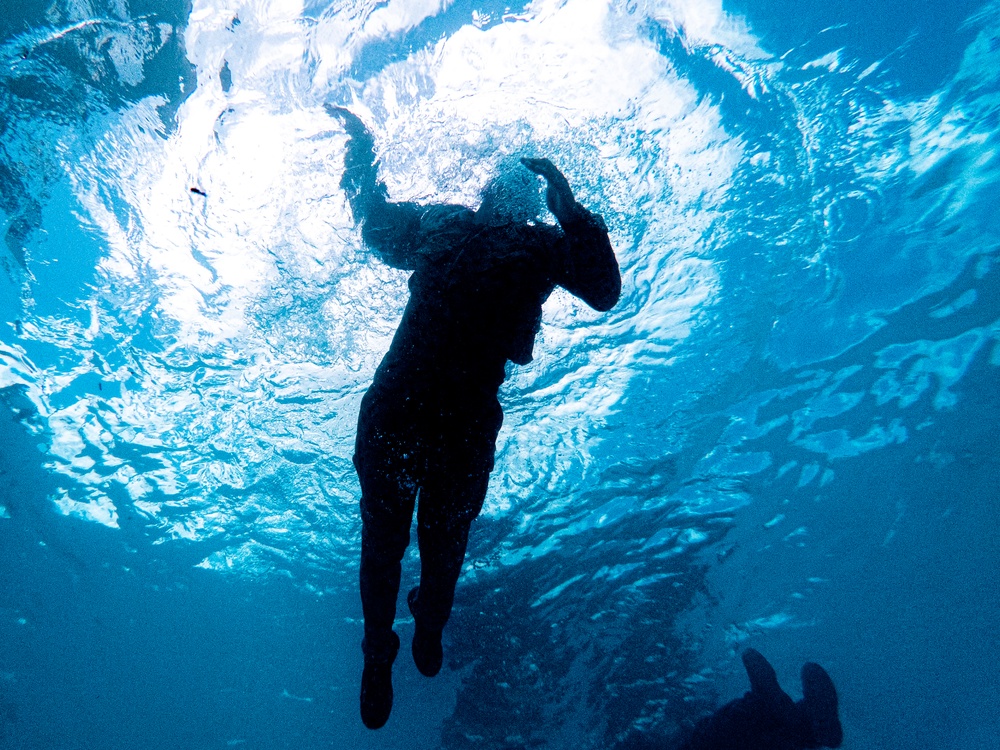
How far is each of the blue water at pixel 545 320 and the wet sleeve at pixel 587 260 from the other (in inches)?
117

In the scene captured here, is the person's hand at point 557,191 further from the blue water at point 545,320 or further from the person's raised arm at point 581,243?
the blue water at point 545,320

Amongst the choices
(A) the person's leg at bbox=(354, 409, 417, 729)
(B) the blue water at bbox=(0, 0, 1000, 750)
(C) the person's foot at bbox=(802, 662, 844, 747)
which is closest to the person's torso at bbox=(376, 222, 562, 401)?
(A) the person's leg at bbox=(354, 409, 417, 729)

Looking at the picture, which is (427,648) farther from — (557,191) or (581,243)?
(557,191)

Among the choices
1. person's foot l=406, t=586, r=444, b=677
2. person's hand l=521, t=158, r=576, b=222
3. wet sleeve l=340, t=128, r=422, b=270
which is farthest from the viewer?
wet sleeve l=340, t=128, r=422, b=270

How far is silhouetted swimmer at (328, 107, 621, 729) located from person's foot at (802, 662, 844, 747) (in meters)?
15.2

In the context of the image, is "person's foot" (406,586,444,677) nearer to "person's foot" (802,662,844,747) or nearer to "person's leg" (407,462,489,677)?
"person's leg" (407,462,489,677)

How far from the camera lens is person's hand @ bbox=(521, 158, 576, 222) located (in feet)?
11.8

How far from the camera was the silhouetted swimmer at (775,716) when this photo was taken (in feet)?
45.2

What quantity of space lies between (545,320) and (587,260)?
4987 mm

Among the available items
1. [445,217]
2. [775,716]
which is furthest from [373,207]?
[775,716]

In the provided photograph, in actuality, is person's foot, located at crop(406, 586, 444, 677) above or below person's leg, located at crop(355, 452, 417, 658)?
below

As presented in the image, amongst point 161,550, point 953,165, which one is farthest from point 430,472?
point 161,550

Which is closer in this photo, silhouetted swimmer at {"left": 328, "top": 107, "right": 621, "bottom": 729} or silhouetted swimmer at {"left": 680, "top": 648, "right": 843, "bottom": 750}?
silhouetted swimmer at {"left": 328, "top": 107, "right": 621, "bottom": 729}

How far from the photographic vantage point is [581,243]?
368cm
